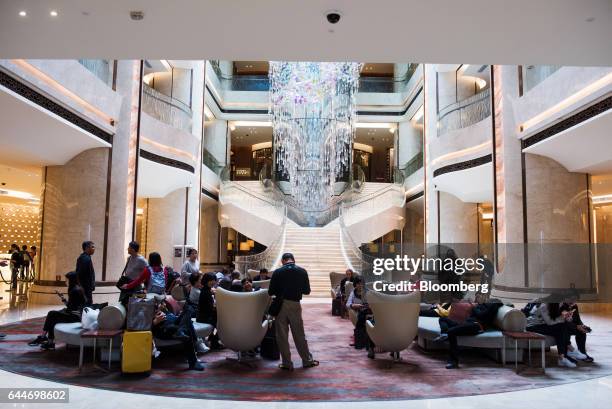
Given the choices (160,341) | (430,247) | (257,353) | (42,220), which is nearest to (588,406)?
(257,353)

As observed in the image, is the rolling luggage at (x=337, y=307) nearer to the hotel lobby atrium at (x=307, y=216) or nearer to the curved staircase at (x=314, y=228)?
the hotel lobby atrium at (x=307, y=216)

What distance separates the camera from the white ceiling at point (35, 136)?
8578mm

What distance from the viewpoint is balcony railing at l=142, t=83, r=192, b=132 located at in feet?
49.2

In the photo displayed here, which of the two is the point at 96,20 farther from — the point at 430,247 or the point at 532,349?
the point at 430,247

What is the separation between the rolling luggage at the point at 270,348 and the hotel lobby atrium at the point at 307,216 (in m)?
0.03

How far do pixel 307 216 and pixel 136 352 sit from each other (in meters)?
16.6

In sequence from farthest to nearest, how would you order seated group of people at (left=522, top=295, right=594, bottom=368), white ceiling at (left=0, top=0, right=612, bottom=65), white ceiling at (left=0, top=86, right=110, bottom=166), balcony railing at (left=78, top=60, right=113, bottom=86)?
balcony railing at (left=78, top=60, right=113, bottom=86) < white ceiling at (left=0, top=86, right=110, bottom=166) < seated group of people at (left=522, top=295, right=594, bottom=368) < white ceiling at (left=0, top=0, right=612, bottom=65)

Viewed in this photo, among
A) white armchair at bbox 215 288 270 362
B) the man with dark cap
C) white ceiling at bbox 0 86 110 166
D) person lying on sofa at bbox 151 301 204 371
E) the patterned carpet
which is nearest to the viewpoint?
the patterned carpet

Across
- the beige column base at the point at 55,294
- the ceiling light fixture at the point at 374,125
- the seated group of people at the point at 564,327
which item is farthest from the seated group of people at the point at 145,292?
the ceiling light fixture at the point at 374,125

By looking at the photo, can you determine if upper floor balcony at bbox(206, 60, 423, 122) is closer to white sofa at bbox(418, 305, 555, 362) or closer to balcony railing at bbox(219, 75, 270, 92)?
balcony railing at bbox(219, 75, 270, 92)

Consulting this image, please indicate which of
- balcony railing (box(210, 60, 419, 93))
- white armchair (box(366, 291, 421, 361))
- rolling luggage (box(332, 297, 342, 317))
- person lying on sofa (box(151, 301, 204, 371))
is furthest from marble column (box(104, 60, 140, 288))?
balcony railing (box(210, 60, 419, 93))

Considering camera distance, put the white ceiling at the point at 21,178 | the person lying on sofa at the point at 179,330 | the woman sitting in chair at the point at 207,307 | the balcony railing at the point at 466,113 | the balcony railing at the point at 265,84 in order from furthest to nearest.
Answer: the balcony railing at the point at 265,84, the balcony railing at the point at 466,113, the white ceiling at the point at 21,178, the woman sitting in chair at the point at 207,307, the person lying on sofa at the point at 179,330

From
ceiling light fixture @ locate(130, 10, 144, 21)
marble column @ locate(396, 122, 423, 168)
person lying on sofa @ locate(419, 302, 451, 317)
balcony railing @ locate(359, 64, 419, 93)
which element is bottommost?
person lying on sofa @ locate(419, 302, 451, 317)

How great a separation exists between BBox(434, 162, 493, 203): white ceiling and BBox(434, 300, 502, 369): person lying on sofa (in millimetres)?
8124
